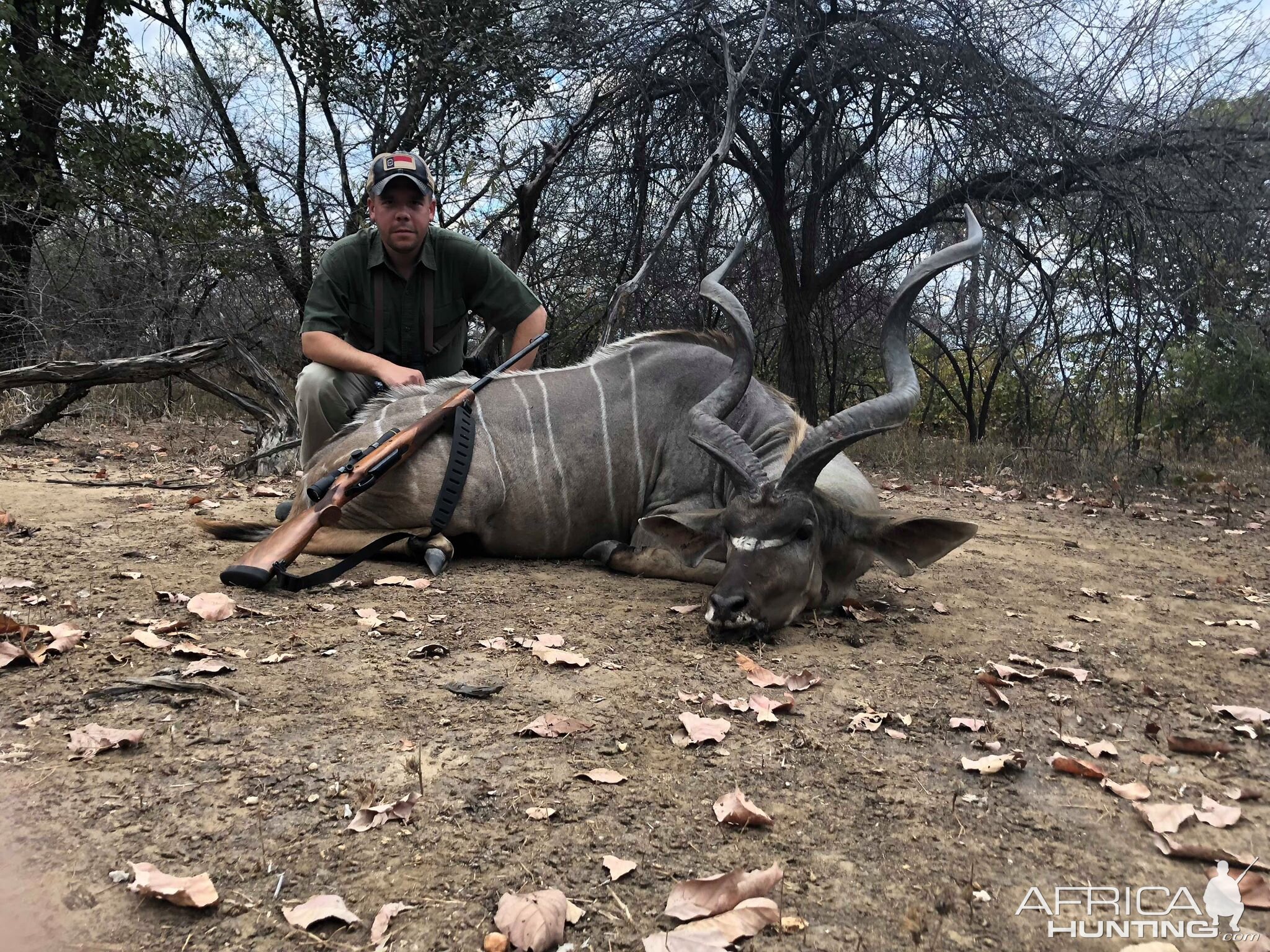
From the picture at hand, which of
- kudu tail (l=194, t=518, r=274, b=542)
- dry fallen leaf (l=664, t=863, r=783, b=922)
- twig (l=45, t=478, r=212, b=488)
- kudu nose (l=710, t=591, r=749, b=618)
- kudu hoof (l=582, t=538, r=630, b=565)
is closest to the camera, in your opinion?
dry fallen leaf (l=664, t=863, r=783, b=922)

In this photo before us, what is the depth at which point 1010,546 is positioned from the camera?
5074 millimetres

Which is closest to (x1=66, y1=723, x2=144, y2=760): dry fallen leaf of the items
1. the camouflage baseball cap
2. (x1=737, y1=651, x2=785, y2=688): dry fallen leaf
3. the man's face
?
(x1=737, y1=651, x2=785, y2=688): dry fallen leaf

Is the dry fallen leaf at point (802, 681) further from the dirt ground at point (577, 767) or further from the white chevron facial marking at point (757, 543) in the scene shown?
the white chevron facial marking at point (757, 543)

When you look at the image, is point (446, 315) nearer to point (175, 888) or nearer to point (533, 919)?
point (175, 888)

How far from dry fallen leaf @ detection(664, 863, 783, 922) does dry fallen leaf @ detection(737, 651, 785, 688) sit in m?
1.05

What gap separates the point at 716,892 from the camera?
5.22ft

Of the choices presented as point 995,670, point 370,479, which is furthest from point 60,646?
point 995,670

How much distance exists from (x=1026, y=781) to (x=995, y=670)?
789 mm

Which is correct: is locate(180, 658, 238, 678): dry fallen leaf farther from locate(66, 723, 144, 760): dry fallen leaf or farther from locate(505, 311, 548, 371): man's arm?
locate(505, 311, 548, 371): man's arm

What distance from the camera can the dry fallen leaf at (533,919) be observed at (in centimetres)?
144

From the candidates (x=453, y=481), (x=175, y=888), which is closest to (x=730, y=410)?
(x=453, y=481)

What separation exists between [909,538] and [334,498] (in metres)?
2.32

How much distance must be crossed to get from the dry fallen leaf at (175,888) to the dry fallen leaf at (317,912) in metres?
0.13

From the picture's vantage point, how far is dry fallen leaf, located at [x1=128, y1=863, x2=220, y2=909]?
1.49m
